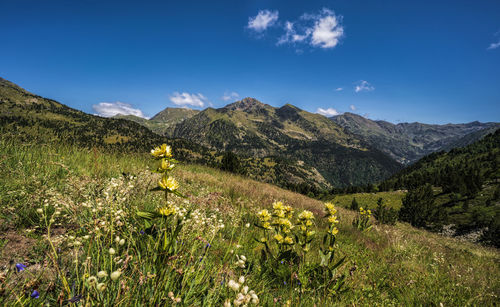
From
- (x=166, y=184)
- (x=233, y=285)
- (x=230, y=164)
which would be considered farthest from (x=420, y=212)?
(x=166, y=184)

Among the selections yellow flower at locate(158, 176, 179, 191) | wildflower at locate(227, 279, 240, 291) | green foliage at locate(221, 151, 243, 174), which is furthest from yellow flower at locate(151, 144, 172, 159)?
green foliage at locate(221, 151, 243, 174)

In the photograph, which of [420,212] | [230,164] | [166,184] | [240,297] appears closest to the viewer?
[240,297]

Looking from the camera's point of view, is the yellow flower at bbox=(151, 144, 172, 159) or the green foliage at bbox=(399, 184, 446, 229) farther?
the green foliage at bbox=(399, 184, 446, 229)

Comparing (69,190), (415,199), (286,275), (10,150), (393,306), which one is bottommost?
(415,199)

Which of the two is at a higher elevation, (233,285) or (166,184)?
(166,184)

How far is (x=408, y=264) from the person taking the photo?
18.2 feet

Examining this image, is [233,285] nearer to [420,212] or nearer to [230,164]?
[230,164]

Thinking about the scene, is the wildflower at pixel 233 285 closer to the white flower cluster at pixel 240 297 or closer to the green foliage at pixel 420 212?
the white flower cluster at pixel 240 297

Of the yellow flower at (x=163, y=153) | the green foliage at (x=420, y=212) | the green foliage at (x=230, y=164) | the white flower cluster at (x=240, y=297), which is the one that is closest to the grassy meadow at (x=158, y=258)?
the white flower cluster at (x=240, y=297)

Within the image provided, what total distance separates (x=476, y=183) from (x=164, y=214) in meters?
91.7

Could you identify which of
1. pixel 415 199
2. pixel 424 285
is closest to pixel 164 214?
pixel 424 285

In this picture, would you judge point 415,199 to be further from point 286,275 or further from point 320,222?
point 286,275

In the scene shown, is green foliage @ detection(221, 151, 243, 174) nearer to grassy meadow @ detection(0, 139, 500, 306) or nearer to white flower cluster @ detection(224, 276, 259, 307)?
grassy meadow @ detection(0, 139, 500, 306)

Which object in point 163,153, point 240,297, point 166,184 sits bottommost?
point 240,297
